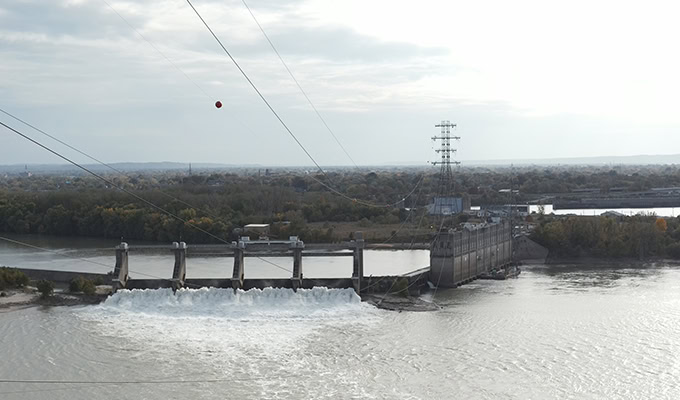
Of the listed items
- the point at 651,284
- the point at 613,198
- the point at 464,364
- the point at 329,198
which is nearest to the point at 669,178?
the point at 613,198

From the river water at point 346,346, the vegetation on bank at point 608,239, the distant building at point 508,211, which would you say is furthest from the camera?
the distant building at point 508,211

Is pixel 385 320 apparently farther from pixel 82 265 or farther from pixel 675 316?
pixel 82 265

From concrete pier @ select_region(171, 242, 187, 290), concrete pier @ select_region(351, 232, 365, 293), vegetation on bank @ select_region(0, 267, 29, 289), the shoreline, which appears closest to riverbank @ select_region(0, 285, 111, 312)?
vegetation on bank @ select_region(0, 267, 29, 289)

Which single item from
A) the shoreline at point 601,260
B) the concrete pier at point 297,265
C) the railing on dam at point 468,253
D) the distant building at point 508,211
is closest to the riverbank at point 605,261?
the shoreline at point 601,260

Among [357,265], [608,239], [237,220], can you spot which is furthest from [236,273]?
[237,220]

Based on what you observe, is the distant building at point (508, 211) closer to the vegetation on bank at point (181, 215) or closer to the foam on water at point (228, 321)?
the vegetation on bank at point (181, 215)

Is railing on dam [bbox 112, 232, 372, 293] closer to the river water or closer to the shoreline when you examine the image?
the river water

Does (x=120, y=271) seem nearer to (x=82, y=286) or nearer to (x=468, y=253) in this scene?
(x=82, y=286)
